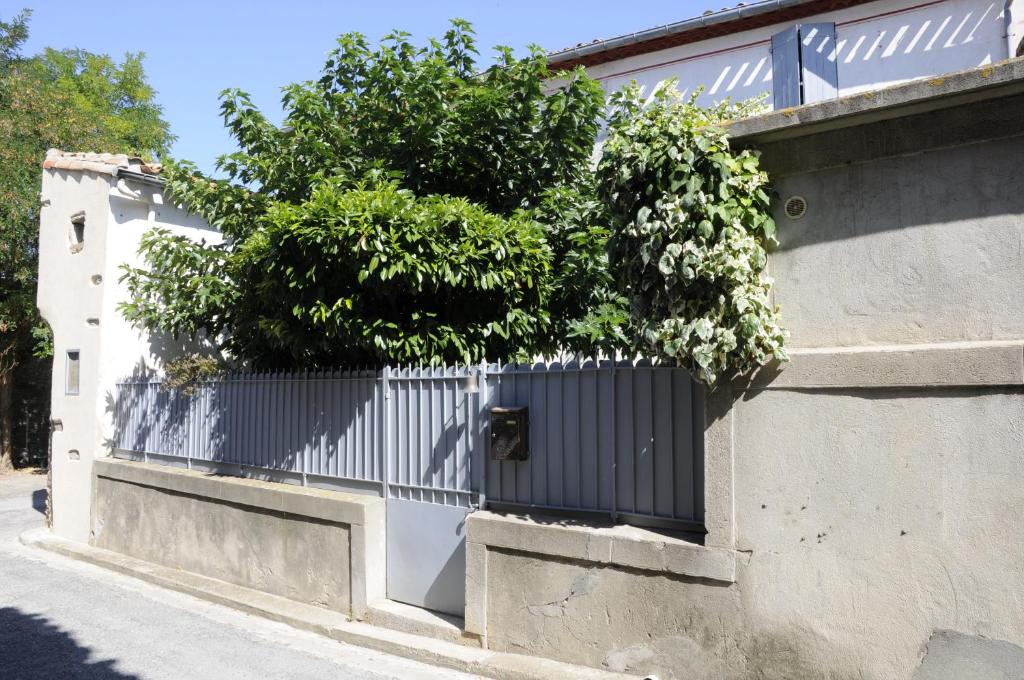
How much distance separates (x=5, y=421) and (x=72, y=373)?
32.6ft

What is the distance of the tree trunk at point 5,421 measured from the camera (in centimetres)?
1833

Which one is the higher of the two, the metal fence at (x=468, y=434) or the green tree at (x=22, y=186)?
the green tree at (x=22, y=186)

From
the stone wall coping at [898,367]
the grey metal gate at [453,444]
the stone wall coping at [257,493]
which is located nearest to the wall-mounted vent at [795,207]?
the stone wall coping at [898,367]

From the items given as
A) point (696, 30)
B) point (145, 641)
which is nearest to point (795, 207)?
point (145, 641)

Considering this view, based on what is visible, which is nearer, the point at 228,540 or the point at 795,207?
the point at 795,207

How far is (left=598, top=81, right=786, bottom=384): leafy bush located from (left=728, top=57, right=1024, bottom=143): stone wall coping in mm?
193

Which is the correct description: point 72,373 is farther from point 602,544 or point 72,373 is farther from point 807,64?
point 807,64

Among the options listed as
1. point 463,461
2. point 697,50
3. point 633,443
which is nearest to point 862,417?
point 633,443

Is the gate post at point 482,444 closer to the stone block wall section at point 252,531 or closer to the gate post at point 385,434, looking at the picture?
the gate post at point 385,434

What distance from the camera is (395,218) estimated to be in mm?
6129

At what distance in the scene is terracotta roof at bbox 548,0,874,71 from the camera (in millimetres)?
10916

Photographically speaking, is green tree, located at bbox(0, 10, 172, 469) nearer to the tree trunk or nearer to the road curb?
the tree trunk

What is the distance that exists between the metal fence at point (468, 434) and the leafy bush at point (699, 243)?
61cm

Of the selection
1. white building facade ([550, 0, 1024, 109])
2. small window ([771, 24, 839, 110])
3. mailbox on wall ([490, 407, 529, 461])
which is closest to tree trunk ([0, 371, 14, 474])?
white building facade ([550, 0, 1024, 109])
